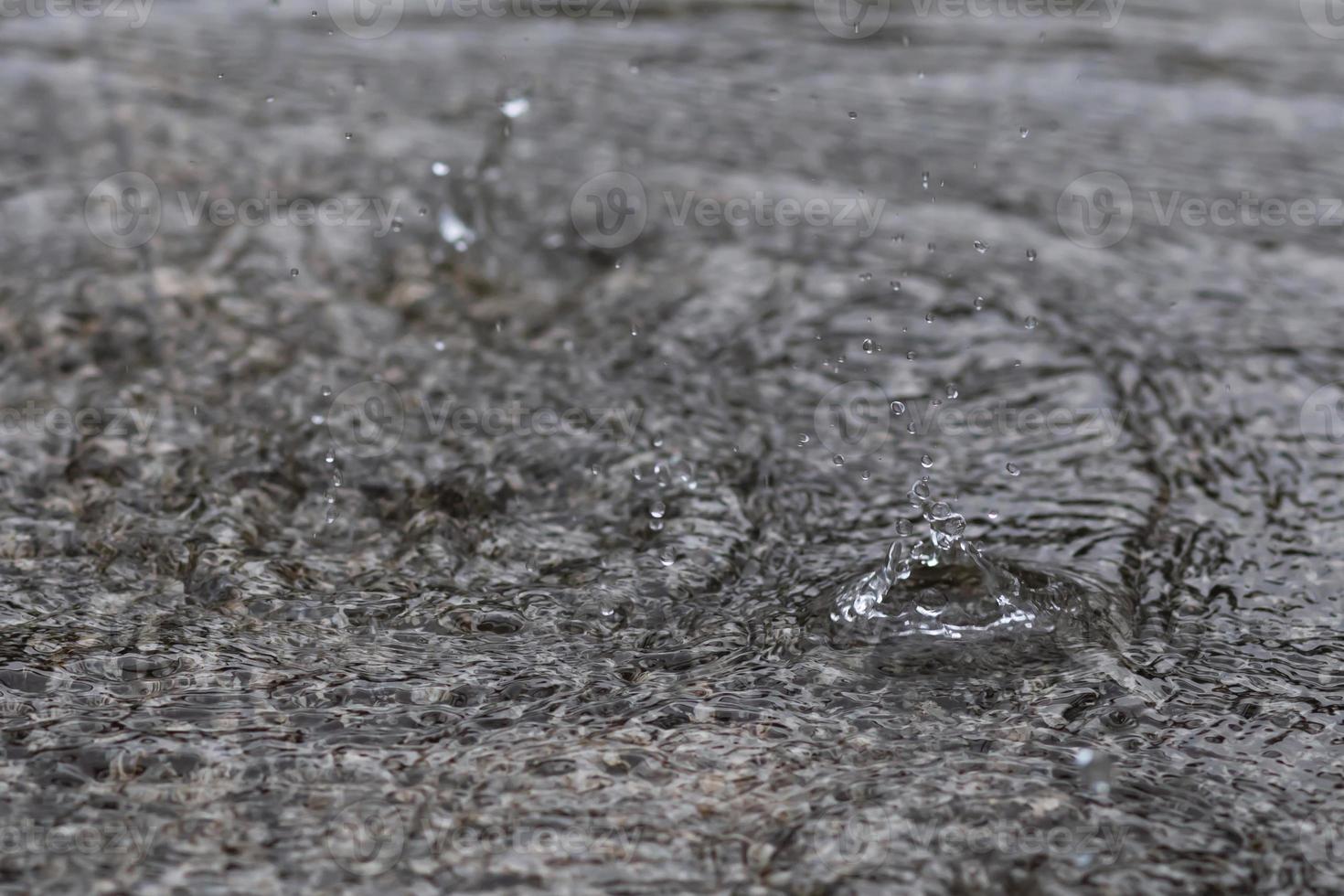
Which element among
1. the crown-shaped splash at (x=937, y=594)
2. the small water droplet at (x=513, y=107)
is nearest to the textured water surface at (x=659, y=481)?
the crown-shaped splash at (x=937, y=594)

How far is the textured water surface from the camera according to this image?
1.91 metres

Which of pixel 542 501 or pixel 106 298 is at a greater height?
pixel 106 298

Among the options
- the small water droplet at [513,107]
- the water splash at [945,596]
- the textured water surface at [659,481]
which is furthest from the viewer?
the small water droplet at [513,107]

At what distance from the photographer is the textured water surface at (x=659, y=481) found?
1.91 metres

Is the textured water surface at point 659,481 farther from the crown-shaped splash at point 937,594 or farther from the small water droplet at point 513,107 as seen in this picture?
the small water droplet at point 513,107

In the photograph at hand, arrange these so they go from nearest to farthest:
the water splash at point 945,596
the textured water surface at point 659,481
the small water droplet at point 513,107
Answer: the textured water surface at point 659,481 < the water splash at point 945,596 < the small water droplet at point 513,107

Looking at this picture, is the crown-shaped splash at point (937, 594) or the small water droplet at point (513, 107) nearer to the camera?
the crown-shaped splash at point (937, 594)

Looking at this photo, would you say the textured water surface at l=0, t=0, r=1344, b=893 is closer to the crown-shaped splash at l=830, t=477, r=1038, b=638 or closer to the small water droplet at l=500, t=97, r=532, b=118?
the crown-shaped splash at l=830, t=477, r=1038, b=638

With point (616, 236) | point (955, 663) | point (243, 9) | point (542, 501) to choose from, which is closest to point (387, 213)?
point (616, 236)

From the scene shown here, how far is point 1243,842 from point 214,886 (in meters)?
1.33

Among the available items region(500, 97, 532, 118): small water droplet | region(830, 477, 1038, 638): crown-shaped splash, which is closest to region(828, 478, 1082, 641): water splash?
region(830, 477, 1038, 638): crown-shaped splash

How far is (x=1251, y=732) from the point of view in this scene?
212 cm

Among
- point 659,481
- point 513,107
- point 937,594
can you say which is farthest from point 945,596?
point 513,107

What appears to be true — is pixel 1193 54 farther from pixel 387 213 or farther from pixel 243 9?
pixel 243 9
